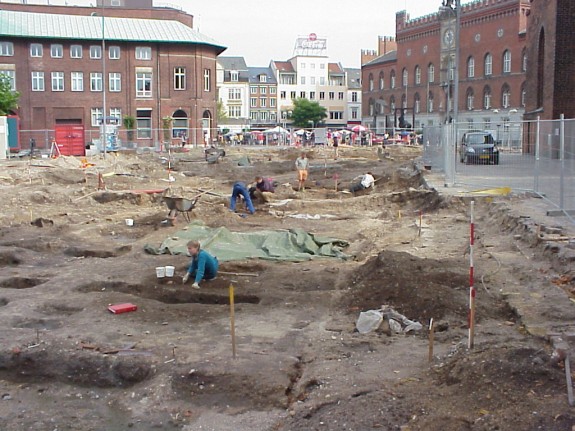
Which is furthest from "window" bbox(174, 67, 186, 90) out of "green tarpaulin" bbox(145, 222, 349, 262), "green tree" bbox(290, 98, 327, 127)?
"green tarpaulin" bbox(145, 222, 349, 262)

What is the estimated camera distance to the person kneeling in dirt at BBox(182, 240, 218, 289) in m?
12.4

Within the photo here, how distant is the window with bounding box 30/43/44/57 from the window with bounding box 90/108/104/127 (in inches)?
270

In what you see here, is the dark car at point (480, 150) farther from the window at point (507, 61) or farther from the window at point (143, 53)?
the window at point (507, 61)

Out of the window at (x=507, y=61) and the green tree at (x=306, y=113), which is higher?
the window at (x=507, y=61)

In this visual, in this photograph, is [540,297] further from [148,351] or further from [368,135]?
[368,135]

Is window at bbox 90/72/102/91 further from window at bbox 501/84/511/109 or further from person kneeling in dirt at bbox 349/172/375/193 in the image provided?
person kneeling in dirt at bbox 349/172/375/193

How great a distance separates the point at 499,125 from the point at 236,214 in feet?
33.8

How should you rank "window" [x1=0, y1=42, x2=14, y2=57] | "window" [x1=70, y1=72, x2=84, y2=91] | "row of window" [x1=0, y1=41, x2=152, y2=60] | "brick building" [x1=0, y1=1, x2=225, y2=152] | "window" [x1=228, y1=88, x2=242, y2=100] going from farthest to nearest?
"window" [x1=228, y1=88, x2=242, y2=100] < "window" [x1=70, y1=72, x2=84, y2=91] < "brick building" [x1=0, y1=1, x2=225, y2=152] < "row of window" [x1=0, y1=41, x2=152, y2=60] < "window" [x1=0, y1=42, x2=14, y2=57]

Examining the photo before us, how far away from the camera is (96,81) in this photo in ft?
221

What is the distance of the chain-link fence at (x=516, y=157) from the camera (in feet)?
51.8

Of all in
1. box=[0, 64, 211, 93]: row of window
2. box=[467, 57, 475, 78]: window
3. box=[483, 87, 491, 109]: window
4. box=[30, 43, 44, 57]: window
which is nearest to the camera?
box=[0, 64, 211, 93]: row of window

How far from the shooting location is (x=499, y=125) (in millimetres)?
25438

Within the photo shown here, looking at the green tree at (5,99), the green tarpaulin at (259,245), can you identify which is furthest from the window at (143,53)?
the green tarpaulin at (259,245)

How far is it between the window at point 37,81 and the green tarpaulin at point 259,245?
53.8 meters
